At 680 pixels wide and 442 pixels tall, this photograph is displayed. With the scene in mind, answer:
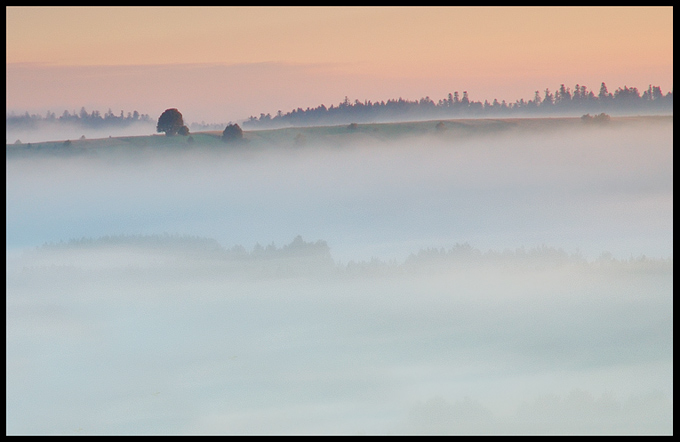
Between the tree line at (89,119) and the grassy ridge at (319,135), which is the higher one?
the tree line at (89,119)

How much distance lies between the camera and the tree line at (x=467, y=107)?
584cm

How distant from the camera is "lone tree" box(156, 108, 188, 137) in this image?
5.82 meters

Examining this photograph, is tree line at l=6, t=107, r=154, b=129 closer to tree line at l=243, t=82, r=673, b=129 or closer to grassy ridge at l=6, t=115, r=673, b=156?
grassy ridge at l=6, t=115, r=673, b=156

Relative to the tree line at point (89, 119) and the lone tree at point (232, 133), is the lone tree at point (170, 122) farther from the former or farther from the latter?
the lone tree at point (232, 133)

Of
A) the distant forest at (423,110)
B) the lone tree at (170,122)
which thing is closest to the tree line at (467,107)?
the distant forest at (423,110)

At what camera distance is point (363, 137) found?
5887mm

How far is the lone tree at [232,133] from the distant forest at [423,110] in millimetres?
53

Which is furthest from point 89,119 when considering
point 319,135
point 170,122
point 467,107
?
point 467,107

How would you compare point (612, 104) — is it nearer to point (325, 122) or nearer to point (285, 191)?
point (325, 122)

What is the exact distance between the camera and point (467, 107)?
5910mm

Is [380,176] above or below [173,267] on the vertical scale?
above

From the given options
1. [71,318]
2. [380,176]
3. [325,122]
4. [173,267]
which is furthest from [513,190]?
[71,318]

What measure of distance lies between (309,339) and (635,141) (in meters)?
2.90

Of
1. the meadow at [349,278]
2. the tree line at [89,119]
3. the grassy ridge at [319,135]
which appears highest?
the tree line at [89,119]
